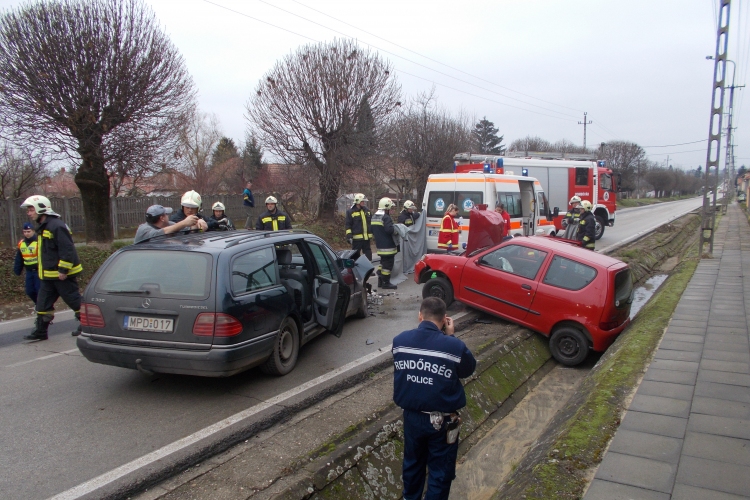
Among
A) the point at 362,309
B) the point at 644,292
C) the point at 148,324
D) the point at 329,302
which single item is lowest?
the point at 644,292

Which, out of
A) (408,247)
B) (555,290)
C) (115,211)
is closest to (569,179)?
(408,247)

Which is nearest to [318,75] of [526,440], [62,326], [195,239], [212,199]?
[212,199]

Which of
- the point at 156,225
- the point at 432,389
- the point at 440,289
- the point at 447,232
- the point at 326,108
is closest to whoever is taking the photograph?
the point at 432,389

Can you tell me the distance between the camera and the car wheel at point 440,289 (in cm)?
878

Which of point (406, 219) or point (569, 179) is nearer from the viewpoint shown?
point (406, 219)

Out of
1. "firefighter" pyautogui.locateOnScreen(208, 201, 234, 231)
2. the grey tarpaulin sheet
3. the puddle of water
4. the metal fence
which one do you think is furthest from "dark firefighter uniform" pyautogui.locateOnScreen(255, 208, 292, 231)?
the metal fence

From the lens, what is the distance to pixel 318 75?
1880 cm

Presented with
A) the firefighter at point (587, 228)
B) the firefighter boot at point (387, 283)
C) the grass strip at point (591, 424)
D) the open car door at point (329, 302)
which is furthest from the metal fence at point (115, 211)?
the grass strip at point (591, 424)

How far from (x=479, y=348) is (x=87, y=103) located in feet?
34.5

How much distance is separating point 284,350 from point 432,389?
2.89 metres

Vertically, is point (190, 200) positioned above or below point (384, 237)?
above

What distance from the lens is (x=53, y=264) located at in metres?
6.98

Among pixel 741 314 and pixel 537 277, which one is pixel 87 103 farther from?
pixel 741 314

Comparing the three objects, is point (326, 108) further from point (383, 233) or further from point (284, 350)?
point (284, 350)
